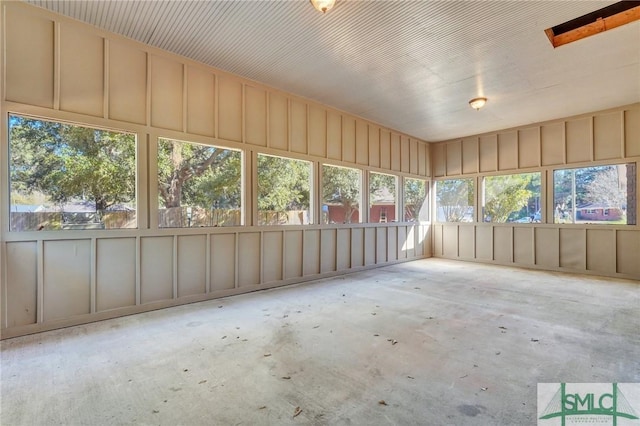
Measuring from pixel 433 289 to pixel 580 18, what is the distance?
4.42 metres

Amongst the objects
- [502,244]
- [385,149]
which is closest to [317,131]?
[385,149]

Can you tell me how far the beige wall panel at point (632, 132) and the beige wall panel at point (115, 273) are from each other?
9.70 metres

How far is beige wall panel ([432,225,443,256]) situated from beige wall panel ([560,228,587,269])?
10.0 feet

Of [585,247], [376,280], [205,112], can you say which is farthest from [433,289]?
[205,112]

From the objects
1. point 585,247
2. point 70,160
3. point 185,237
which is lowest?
point 585,247

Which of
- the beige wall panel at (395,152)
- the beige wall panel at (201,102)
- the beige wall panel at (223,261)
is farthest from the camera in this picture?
the beige wall panel at (395,152)

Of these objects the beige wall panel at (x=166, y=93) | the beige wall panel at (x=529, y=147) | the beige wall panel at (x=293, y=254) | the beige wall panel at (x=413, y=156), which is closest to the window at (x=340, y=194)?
the beige wall panel at (x=293, y=254)

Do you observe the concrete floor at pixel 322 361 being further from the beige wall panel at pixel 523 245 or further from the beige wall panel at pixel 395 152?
the beige wall panel at pixel 395 152

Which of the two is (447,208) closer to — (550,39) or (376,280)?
(376,280)

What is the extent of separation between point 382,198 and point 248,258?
4.24 metres

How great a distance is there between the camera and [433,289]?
18.1 ft

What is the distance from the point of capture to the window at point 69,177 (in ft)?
11.5

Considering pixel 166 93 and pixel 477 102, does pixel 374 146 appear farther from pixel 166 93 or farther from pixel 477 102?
pixel 166 93

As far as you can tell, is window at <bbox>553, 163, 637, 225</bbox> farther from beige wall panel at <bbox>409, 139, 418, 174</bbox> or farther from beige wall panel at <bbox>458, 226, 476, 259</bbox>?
beige wall panel at <bbox>409, 139, 418, 174</bbox>
